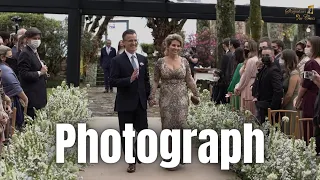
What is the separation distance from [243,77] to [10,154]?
14.9 ft

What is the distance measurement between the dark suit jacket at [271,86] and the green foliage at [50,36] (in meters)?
16.6

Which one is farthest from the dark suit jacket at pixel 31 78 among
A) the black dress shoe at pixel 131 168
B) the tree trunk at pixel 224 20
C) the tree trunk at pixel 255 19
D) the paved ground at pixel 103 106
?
the tree trunk at pixel 255 19

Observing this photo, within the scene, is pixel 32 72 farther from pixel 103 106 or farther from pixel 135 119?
pixel 103 106

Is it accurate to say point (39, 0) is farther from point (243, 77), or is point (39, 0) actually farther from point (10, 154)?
point (10, 154)

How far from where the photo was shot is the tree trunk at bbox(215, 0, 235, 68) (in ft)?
36.4

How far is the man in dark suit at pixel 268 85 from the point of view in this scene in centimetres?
694

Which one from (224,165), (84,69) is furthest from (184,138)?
(84,69)

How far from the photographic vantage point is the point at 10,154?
14.6ft

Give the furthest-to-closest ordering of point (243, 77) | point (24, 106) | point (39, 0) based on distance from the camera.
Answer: point (39, 0) → point (243, 77) → point (24, 106)

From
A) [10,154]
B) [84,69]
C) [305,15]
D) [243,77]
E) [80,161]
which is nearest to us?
[10,154]

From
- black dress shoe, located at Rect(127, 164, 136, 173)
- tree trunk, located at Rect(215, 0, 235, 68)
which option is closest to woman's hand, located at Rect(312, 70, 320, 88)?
black dress shoe, located at Rect(127, 164, 136, 173)

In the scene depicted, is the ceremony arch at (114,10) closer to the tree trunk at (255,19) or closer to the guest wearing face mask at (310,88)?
the tree trunk at (255,19)

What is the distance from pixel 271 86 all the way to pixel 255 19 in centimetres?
545

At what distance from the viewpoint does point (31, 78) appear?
23.9 ft
